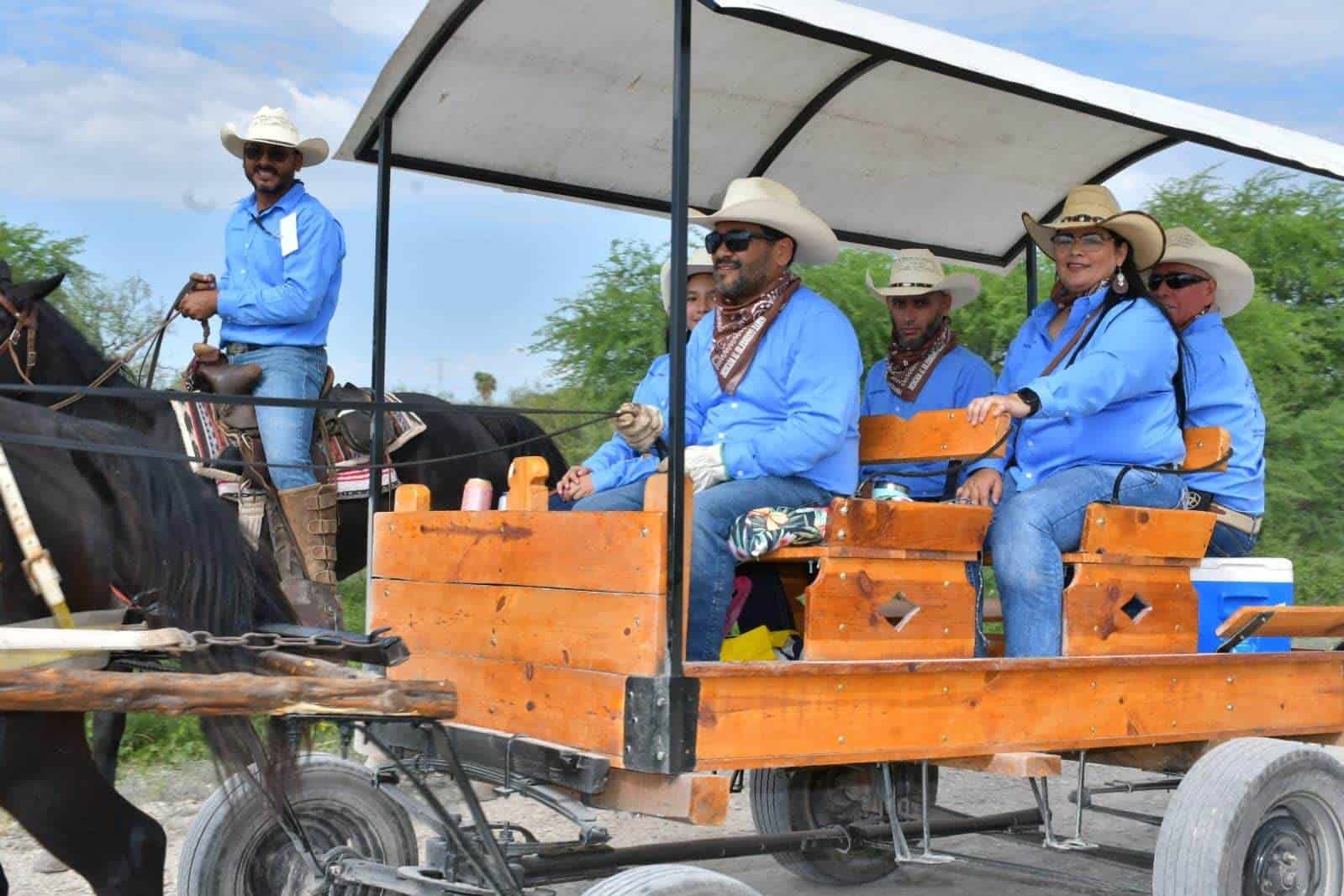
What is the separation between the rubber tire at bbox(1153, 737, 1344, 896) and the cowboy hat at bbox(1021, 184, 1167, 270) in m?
1.57

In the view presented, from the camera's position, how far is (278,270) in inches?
249

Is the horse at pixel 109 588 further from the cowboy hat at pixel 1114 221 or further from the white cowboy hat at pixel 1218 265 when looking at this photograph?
the white cowboy hat at pixel 1218 265

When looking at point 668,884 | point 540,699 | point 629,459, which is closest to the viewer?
point 668,884

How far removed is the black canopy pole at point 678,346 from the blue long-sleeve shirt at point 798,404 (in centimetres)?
64

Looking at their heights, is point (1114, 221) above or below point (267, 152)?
below

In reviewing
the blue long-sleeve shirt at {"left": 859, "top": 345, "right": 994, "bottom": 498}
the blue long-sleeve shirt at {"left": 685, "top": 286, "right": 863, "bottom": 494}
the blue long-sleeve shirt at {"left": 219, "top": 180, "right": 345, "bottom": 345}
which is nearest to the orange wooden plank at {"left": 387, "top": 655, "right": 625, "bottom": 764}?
the blue long-sleeve shirt at {"left": 685, "top": 286, "right": 863, "bottom": 494}

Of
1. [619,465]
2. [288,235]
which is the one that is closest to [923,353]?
[619,465]

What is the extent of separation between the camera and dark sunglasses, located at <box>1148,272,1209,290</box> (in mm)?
5621

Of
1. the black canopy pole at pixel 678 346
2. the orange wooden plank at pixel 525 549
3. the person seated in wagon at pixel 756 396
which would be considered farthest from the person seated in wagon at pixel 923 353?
the black canopy pole at pixel 678 346

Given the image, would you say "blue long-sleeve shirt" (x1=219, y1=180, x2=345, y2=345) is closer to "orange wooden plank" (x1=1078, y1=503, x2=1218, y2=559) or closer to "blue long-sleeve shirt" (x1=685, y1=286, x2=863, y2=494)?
→ "blue long-sleeve shirt" (x1=685, y1=286, x2=863, y2=494)

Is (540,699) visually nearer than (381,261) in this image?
Yes

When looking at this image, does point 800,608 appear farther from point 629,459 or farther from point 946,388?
point 946,388

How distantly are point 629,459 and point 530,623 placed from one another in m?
1.36

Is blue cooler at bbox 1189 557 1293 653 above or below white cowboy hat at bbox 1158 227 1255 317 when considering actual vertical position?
below
